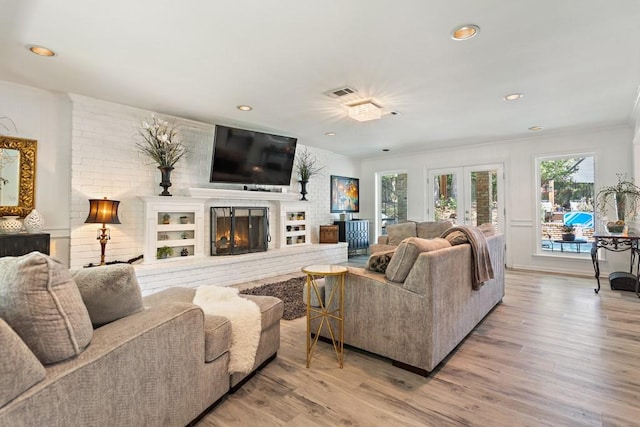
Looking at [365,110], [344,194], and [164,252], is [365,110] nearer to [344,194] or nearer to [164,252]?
[164,252]

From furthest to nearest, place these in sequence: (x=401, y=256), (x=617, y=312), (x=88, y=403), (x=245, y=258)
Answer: (x=245, y=258) < (x=617, y=312) < (x=401, y=256) < (x=88, y=403)

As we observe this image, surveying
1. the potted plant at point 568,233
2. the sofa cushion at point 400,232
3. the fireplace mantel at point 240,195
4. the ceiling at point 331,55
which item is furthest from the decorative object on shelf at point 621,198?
the fireplace mantel at point 240,195

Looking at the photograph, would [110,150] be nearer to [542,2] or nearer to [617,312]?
[542,2]

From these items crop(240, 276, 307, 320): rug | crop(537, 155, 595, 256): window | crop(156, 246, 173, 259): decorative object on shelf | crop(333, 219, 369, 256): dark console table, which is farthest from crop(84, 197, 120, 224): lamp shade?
crop(537, 155, 595, 256): window

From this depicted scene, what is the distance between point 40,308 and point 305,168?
528cm

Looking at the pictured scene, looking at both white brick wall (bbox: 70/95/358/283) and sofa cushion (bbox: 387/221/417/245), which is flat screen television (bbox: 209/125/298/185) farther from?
sofa cushion (bbox: 387/221/417/245)

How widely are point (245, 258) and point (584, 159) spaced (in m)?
5.73

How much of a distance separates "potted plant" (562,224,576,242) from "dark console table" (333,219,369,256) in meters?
3.68

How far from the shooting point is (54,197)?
11.9ft

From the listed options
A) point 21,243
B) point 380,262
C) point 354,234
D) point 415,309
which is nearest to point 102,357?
point 415,309

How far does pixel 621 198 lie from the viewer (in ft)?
15.6

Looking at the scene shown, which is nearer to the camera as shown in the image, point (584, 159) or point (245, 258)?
point (245, 258)

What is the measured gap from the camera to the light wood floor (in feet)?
5.73

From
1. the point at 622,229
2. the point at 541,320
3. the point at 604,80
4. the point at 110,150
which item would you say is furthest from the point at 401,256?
the point at 622,229
